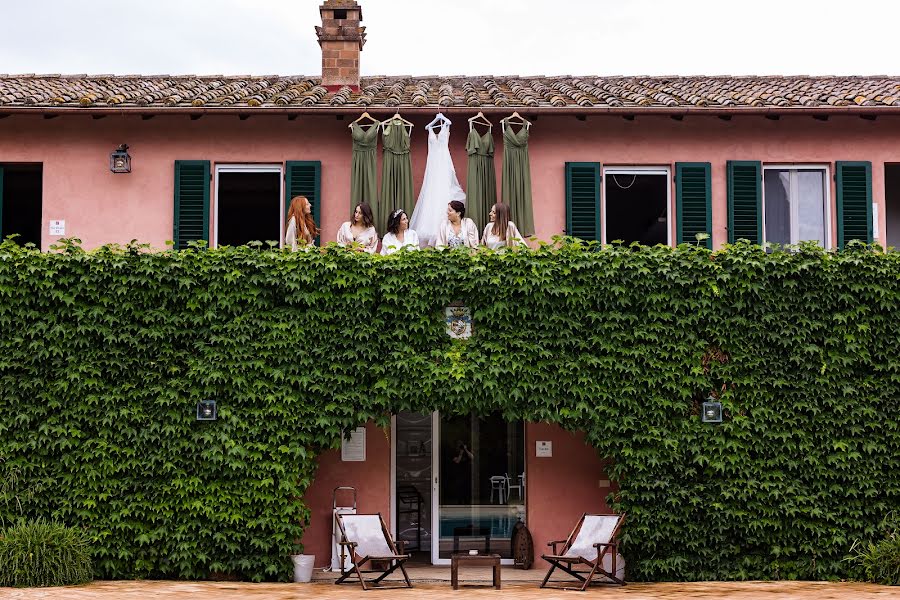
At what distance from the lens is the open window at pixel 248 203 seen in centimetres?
1514

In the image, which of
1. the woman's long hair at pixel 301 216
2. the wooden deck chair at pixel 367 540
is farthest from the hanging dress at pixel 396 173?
the wooden deck chair at pixel 367 540

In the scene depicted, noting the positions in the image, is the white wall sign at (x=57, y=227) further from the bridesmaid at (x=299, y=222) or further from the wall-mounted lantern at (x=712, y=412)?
the wall-mounted lantern at (x=712, y=412)

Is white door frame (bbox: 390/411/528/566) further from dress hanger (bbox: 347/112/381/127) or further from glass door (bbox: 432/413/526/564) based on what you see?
dress hanger (bbox: 347/112/381/127)

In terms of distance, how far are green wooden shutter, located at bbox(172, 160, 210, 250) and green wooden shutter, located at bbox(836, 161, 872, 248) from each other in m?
8.76

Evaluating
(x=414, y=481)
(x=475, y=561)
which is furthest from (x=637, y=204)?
(x=475, y=561)

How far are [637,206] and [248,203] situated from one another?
5459mm

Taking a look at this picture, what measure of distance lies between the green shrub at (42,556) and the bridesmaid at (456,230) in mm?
5719

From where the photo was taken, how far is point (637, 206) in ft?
50.1

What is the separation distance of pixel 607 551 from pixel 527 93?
6.70 meters

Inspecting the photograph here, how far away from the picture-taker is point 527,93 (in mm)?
15656

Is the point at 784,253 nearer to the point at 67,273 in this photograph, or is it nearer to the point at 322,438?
the point at 322,438

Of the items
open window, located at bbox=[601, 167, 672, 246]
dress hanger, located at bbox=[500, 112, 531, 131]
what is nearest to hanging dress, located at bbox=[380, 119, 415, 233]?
dress hanger, located at bbox=[500, 112, 531, 131]

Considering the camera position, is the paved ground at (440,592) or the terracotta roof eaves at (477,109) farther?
the terracotta roof eaves at (477,109)

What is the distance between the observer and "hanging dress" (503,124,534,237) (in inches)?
571
